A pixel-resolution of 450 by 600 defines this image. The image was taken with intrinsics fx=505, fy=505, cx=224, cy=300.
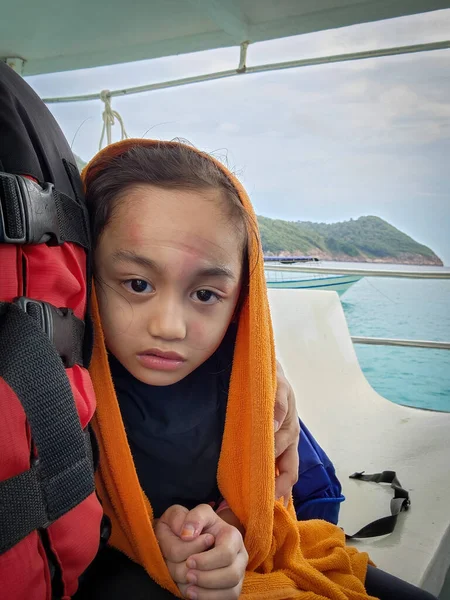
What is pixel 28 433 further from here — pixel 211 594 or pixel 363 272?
pixel 363 272

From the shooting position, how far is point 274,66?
2146mm

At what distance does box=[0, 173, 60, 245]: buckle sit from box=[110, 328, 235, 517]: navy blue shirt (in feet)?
1.00

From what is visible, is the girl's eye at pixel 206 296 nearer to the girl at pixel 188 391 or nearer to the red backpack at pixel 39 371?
the girl at pixel 188 391

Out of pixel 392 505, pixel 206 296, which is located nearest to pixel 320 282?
pixel 392 505

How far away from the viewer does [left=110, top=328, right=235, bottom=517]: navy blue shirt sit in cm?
70

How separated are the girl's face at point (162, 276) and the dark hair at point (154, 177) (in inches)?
0.5

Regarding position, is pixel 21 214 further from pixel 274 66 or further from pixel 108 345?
pixel 274 66

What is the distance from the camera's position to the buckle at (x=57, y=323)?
41 centimetres

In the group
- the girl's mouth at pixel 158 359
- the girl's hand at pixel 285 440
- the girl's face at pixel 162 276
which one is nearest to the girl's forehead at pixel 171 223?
the girl's face at pixel 162 276

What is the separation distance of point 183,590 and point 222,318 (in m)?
0.32

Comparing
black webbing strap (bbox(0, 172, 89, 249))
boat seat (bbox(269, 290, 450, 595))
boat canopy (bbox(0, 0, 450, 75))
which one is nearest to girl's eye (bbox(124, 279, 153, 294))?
black webbing strap (bbox(0, 172, 89, 249))

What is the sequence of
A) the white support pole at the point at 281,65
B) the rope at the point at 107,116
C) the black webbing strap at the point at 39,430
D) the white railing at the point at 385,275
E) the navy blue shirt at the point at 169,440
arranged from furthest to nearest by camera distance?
the white railing at the point at 385,275
the white support pole at the point at 281,65
the rope at the point at 107,116
the navy blue shirt at the point at 169,440
the black webbing strap at the point at 39,430

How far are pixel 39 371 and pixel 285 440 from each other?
0.53m

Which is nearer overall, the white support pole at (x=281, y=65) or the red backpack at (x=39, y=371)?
the red backpack at (x=39, y=371)
